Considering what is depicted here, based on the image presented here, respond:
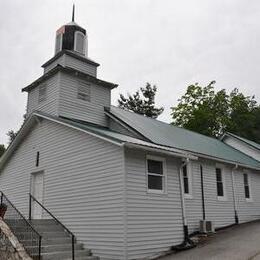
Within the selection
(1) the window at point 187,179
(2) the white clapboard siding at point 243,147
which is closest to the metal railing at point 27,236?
(1) the window at point 187,179

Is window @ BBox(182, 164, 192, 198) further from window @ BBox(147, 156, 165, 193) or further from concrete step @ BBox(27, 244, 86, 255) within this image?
concrete step @ BBox(27, 244, 86, 255)

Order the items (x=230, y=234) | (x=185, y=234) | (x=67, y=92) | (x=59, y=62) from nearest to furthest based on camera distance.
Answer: (x=185, y=234), (x=230, y=234), (x=67, y=92), (x=59, y=62)

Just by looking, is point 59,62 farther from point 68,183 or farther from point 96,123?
point 68,183

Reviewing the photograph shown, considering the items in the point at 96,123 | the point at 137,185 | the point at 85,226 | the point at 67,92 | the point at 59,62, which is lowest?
the point at 85,226

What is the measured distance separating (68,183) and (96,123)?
4491 mm

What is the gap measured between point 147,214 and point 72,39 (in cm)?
1137

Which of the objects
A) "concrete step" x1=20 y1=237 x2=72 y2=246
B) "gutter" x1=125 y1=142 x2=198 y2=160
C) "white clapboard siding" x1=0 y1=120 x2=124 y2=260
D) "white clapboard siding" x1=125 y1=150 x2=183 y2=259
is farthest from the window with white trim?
"concrete step" x1=20 y1=237 x2=72 y2=246

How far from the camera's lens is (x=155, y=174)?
13.5m

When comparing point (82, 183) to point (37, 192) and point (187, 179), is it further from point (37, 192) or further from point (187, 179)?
point (187, 179)

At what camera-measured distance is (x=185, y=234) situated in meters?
14.0

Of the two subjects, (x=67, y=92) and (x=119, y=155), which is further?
(x=67, y=92)

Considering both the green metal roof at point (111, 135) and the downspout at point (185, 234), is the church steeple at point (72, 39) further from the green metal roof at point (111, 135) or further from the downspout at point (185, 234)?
the downspout at point (185, 234)

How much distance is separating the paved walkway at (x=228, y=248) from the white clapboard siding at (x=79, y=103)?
7.66 metres

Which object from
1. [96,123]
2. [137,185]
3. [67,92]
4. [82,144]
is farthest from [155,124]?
[137,185]
